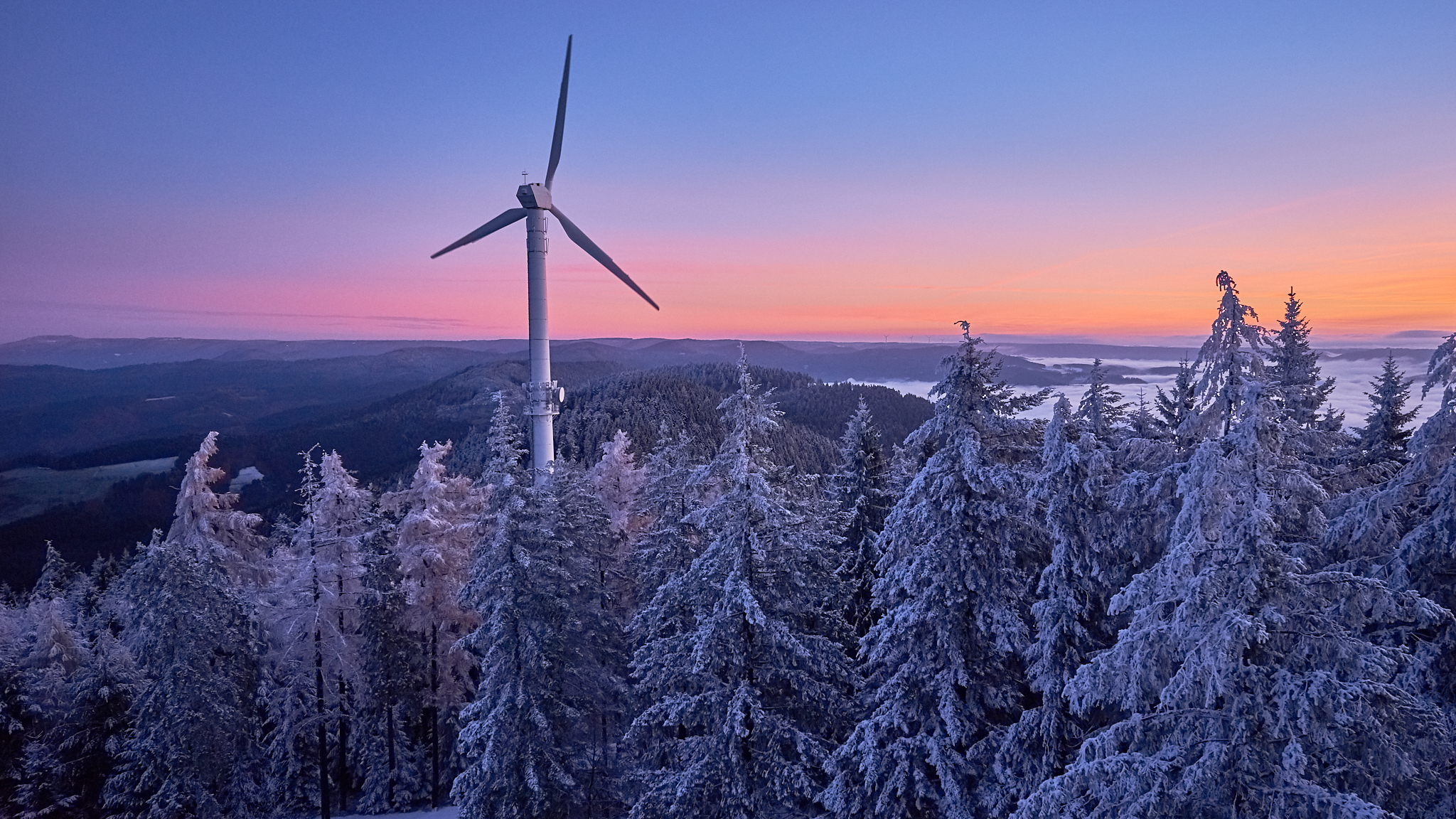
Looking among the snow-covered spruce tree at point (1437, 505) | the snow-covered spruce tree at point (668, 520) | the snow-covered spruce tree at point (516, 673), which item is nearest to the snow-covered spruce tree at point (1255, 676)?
the snow-covered spruce tree at point (1437, 505)

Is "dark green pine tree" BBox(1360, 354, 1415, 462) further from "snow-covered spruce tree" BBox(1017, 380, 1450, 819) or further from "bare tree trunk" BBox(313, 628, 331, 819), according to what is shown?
"bare tree trunk" BBox(313, 628, 331, 819)

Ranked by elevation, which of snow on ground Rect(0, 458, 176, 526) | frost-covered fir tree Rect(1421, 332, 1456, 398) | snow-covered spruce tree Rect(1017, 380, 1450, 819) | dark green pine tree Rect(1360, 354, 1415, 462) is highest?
frost-covered fir tree Rect(1421, 332, 1456, 398)

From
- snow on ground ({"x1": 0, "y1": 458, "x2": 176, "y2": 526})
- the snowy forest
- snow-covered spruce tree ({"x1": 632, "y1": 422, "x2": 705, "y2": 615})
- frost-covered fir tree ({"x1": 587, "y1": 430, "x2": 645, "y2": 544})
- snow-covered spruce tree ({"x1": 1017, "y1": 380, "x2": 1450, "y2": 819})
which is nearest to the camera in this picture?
snow-covered spruce tree ({"x1": 1017, "y1": 380, "x2": 1450, "y2": 819})

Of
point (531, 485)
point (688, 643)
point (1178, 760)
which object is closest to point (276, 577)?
point (531, 485)

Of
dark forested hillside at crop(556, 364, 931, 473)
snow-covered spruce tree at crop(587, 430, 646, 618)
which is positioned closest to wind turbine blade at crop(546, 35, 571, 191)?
snow-covered spruce tree at crop(587, 430, 646, 618)

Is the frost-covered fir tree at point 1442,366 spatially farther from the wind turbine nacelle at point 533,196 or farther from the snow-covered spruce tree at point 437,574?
the wind turbine nacelle at point 533,196
